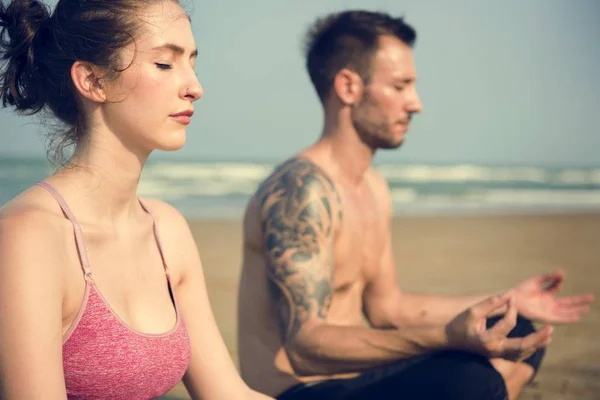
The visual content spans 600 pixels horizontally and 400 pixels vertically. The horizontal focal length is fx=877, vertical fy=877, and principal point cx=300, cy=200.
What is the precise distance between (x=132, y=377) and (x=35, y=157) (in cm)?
2671

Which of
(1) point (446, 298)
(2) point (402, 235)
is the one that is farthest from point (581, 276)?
(1) point (446, 298)

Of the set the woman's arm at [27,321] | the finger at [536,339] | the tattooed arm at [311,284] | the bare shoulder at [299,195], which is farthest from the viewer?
the bare shoulder at [299,195]

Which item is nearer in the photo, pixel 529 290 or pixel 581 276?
pixel 529 290

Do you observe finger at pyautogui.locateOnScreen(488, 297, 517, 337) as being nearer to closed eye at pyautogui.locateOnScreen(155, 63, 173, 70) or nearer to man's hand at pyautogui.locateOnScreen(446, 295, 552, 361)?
man's hand at pyautogui.locateOnScreen(446, 295, 552, 361)

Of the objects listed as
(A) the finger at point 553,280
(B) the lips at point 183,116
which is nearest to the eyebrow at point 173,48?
(B) the lips at point 183,116

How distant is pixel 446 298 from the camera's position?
4.41 meters

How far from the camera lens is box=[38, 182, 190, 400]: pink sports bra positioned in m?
2.28

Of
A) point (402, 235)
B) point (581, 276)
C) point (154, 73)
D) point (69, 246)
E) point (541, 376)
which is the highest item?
point (154, 73)

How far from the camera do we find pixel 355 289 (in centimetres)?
428

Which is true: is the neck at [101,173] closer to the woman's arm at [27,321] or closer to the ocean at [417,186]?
the woman's arm at [27,321]

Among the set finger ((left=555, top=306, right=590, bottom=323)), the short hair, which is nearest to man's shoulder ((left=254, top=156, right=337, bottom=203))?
the short hair

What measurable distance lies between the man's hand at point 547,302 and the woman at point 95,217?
1.82 meters

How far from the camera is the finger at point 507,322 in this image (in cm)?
322

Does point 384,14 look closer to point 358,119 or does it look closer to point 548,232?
point 358,119
